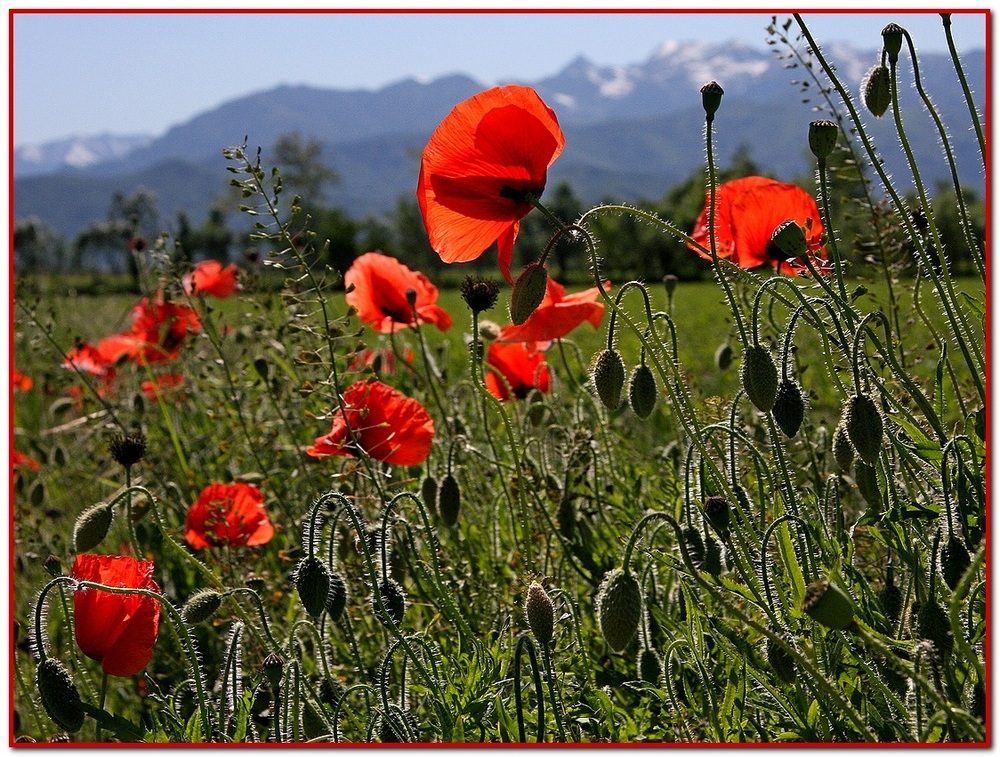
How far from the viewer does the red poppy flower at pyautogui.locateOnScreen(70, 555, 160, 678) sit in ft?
4.74

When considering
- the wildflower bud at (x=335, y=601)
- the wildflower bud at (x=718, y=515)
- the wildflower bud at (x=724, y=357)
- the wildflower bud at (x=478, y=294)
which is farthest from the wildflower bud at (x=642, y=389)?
the wildflower bud at (x=724, y=357)

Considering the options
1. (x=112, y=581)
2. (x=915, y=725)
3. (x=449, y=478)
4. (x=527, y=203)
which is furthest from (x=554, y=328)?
(x=915, y=725)

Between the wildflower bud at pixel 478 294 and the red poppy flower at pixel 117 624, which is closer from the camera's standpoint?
the red poppy flower at pixel 117 624

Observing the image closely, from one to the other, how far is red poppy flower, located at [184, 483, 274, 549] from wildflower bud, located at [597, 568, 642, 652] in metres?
1.04

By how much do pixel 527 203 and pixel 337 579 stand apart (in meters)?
0.66

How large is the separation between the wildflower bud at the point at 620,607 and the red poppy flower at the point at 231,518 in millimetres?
1036

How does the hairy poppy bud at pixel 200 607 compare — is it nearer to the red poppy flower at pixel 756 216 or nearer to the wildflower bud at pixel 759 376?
the wildflower bud at pixel 759 376

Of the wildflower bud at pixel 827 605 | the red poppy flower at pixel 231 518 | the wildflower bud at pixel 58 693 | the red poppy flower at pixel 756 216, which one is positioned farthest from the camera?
the red poppy flower at pixel 231 518

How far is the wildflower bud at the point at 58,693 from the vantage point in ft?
4.24

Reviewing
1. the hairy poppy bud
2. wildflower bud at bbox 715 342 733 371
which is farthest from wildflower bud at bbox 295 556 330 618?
wildflower bud at bbox 715 342 733 371

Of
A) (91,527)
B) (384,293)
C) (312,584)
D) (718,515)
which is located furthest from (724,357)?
(91,527)

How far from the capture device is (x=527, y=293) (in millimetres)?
1311

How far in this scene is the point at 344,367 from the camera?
82.0 inches

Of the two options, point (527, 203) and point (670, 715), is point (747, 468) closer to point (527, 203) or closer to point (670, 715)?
point (670, 715)
